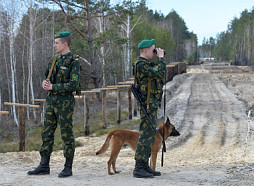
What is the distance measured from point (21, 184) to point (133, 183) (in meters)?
1.53

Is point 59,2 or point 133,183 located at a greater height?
point 59,2

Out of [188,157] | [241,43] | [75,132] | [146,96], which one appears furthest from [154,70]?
[241,43]

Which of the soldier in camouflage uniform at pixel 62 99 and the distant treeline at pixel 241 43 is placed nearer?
the soldier in camouflage uniform at pixel 62 99

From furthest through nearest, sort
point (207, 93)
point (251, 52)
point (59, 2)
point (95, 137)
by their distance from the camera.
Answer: point (251, 52) < point (207, 93) < point (59, 2) < point (95, 137)

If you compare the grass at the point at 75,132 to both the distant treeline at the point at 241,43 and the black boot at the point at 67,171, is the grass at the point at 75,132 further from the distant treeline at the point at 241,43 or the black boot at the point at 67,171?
the distant treeline at the point at 241,43

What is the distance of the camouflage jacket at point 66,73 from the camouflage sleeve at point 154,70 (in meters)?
1.00

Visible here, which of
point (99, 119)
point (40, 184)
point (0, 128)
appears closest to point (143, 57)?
point (40, 184)

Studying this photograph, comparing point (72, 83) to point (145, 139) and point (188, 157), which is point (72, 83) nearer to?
point (145, 139)

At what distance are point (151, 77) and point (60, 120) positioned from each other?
1532mm

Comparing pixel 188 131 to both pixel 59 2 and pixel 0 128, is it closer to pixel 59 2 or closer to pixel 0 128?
pixel 0 128

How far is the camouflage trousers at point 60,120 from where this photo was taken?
479 cm

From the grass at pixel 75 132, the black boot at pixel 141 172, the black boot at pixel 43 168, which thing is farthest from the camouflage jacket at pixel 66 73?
the grass at pixel 75 132

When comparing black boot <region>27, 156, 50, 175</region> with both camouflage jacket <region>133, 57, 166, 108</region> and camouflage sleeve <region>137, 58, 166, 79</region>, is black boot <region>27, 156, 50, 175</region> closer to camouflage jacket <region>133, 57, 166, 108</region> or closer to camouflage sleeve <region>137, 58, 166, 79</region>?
camouflage jacket <region>133, 57, 166, 108</region>

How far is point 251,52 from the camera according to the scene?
85.0 m
